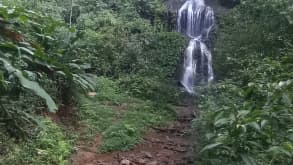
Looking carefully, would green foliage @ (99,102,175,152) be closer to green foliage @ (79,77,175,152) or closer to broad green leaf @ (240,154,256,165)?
green foliage @ (79,77,175,152)

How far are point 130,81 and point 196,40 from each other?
12.6ft

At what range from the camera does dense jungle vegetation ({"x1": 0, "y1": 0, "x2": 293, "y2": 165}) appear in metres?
2.12

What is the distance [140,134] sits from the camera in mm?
6465

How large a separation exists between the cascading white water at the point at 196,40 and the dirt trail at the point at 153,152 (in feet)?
13.2

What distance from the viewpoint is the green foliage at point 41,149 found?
4.11 m

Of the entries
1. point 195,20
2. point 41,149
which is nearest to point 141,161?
point 41,149

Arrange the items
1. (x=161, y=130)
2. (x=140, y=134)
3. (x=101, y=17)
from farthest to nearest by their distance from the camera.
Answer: (x=101, y=17), (x=161, y=130), (x=140, y=134)

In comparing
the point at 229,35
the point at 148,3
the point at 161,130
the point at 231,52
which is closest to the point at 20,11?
the point at 161,130

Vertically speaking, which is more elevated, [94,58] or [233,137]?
[233,137]

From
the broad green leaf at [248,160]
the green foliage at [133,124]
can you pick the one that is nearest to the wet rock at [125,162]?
the green foliage at [133,124]

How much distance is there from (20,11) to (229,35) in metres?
8.61

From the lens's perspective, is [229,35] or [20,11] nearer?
[20,11]

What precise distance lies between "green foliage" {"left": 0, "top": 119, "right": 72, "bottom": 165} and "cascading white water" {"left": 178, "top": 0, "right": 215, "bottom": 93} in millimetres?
6187

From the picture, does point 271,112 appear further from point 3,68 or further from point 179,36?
point 179,36
